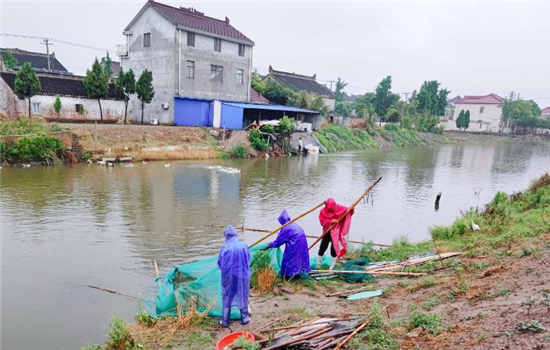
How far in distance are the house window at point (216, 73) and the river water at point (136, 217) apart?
9.98m

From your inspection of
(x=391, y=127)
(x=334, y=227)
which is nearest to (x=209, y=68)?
(x=334, y=227)

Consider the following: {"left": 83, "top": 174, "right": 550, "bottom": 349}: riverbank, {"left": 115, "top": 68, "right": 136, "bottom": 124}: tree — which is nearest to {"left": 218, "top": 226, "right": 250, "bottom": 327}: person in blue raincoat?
{"left": 83, "top": 174, "right": 550, "bottom": 349}: riverbank

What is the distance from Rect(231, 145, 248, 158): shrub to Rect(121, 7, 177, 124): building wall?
611 cm

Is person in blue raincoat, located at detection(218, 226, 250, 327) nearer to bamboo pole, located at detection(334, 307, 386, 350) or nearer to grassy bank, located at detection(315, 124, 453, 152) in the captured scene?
bamboo pole, located at detection(334, 307, 386, 350)

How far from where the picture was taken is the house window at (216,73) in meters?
32.1

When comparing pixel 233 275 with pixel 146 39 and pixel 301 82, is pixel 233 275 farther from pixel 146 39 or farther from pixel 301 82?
pixel 301 82

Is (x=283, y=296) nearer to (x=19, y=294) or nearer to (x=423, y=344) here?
(x=423, y=344)

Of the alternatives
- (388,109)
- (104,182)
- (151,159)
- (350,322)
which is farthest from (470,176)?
(388,109)

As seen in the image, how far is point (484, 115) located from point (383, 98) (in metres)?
29.7

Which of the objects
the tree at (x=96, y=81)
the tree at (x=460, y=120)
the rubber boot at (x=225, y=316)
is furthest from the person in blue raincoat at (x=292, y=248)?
the tree at (x=460, y=120)

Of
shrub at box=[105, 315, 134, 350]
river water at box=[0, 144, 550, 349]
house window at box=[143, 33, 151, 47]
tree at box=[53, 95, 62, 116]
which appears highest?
house window at box=[143, 33, 151, 47]

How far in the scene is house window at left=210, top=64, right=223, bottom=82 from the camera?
32.1 metres

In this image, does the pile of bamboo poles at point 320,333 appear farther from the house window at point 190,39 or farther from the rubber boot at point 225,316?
the house window at point 190,39

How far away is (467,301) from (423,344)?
1665mm
